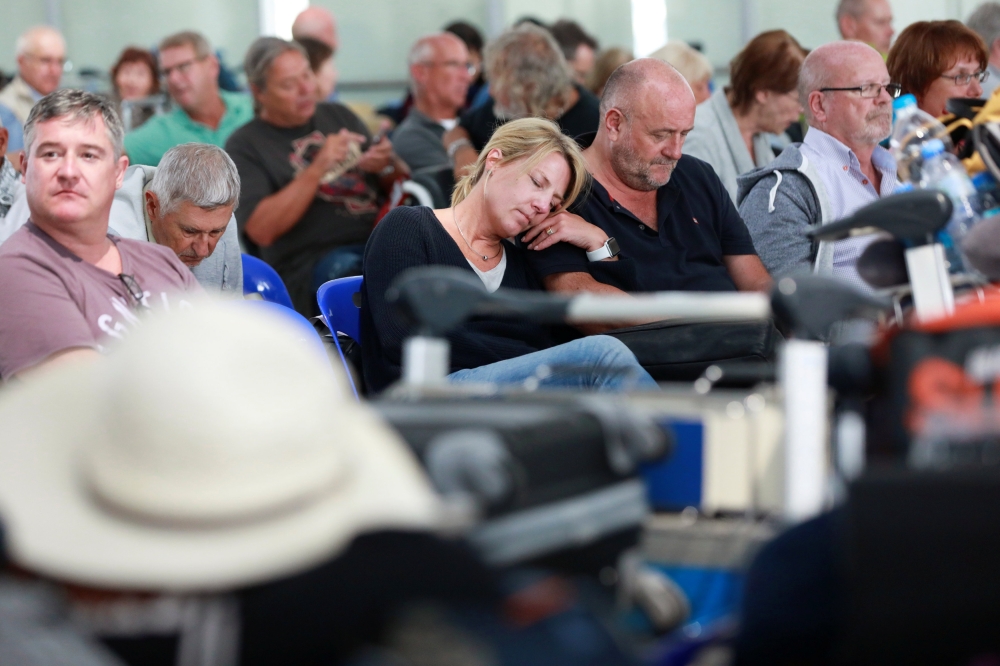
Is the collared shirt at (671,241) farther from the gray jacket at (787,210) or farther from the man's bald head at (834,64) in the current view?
the man's bald head at (834,64)

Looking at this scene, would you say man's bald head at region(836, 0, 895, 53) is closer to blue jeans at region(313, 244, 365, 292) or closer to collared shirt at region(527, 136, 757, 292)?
collared shirt at region(527, 136, 757, 292)

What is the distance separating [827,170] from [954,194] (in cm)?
121

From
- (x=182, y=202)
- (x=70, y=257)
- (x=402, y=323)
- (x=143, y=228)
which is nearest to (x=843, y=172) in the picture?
(x=402, y=323)

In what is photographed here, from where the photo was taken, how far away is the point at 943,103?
3750 millimetres

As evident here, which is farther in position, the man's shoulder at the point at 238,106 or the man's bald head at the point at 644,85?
the man's shoulder at the point at 238,106

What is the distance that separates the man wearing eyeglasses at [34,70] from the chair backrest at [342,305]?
3.72 meters

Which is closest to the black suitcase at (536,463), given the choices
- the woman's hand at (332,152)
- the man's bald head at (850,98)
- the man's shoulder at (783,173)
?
the man's shoulder at (783,173)

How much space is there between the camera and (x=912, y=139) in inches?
91.0

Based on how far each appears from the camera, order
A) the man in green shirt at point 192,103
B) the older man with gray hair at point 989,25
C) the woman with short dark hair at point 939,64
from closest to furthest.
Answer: the woman with short dark hair at point 939,64, the man in green shirt at point 192,103, the older man with gray hair at point 989,25

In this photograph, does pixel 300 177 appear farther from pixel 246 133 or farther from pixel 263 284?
pixel 263 284

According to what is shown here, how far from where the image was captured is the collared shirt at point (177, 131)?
4.54 m

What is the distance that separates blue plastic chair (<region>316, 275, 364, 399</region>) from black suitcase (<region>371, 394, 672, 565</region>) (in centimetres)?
154

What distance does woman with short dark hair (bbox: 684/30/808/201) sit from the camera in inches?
163

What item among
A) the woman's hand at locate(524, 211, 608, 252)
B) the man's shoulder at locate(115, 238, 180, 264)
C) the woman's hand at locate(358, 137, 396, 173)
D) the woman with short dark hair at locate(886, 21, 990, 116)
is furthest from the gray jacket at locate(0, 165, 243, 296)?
the woman with short dark hair at locate(886, 21, 990, 116)
